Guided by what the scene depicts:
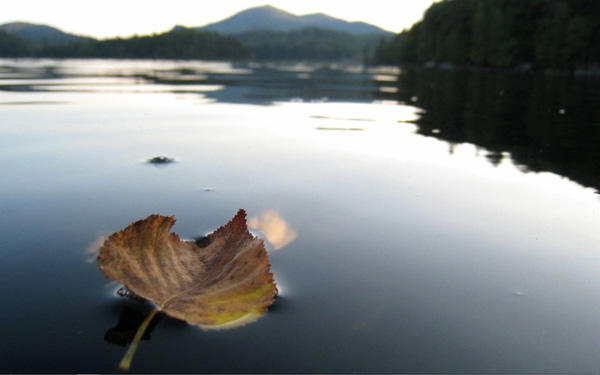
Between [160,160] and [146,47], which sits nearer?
[160,160]

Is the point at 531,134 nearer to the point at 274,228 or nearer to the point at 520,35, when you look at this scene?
the point at 274,228

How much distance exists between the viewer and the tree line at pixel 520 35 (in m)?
55.7

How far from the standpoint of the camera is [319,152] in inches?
246

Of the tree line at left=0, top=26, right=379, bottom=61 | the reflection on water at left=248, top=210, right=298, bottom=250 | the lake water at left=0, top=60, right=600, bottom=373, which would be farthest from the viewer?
the tree line at left=0, top=26, right=379, bottom=61

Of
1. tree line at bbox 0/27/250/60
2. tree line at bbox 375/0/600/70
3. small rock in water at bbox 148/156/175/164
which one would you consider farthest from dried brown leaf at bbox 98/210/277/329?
tree line at bbox 0/27/250/60

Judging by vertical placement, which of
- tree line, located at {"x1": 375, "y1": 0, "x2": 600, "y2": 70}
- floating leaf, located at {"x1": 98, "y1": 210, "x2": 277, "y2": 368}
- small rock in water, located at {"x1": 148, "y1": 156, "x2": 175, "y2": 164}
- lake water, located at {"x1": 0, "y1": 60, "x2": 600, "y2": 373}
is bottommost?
lake water, located at {"x1": 0, "y1": 60, "x2": 600, "y2": 373}

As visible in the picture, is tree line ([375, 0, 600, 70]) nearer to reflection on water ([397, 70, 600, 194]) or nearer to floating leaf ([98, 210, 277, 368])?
reflection on water ([397, 70, 600, 194])

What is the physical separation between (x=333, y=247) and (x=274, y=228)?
1.78 ft

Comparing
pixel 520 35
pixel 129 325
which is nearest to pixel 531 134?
pixel 129 325

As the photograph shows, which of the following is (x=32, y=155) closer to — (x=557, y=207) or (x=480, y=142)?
(x=557, y=207)

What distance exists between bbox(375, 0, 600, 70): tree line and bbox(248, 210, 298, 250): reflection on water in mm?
63408

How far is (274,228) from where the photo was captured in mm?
3322

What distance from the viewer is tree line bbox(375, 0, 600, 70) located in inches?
2194

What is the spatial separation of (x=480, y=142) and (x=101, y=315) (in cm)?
668
